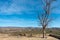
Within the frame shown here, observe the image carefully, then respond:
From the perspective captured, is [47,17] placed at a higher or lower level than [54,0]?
lower

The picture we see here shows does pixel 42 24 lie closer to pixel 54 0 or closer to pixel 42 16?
pixel 42 16

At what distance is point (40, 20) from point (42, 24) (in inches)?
42.7

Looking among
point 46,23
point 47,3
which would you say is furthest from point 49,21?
point 47,3

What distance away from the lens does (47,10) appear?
1473 inches

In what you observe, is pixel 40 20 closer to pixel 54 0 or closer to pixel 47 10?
pixel 47 10

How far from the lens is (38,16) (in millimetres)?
39219

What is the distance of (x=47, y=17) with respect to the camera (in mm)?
37500

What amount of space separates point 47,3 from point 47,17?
3.12 m

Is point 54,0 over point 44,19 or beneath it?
over

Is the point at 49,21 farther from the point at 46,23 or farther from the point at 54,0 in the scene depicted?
the point at 54,0

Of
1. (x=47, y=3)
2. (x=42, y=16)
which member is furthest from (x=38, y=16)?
(x=47, y=3)

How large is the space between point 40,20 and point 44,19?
42.6 inches

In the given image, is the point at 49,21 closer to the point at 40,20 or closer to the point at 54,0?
the point at 40,20

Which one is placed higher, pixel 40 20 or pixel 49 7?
pixel 49 7
